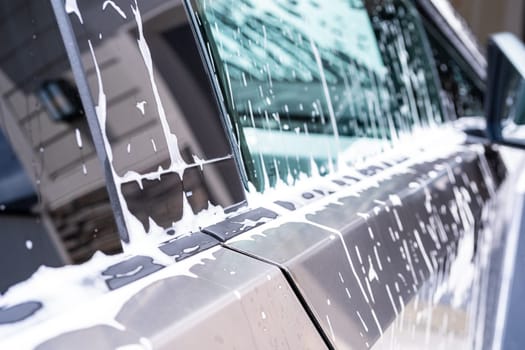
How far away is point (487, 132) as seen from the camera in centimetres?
188

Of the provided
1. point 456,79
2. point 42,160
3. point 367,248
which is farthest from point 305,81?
point 456,79

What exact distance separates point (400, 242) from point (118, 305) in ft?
2.11

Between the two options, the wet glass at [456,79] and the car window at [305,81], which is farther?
the wet glass at [456,79]

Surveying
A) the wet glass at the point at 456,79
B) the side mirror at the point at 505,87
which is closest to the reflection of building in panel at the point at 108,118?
the side mirror at the point at 505,87

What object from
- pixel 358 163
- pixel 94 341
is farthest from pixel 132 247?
pixel 358 163

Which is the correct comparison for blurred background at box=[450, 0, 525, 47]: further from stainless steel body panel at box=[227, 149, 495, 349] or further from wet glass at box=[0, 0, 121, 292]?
wet glass at box=[0, 0, 121, 292]

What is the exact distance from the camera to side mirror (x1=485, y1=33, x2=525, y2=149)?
1.60 meters

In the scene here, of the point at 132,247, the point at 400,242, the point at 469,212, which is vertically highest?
the point at 132,247

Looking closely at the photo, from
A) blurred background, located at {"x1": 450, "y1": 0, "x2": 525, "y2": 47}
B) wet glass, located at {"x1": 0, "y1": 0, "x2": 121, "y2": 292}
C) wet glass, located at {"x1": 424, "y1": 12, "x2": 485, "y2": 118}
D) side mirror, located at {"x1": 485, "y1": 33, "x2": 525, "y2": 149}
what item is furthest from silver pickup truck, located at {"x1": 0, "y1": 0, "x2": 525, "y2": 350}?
blurred background, located at {"x1": 450, "y1": 0, "x2": 525, "y2": 47}

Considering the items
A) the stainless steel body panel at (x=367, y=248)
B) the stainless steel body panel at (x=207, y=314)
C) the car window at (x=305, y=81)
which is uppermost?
the car window at (x=305, y=81)

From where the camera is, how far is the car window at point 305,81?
86 centimetres

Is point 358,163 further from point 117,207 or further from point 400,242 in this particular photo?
point 117,207

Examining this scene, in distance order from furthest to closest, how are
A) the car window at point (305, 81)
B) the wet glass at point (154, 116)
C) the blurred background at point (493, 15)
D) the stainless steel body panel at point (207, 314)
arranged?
1. the blurred background at point (493, 15)
2. the car window at point (305, 81)
3. the wet glass at point (154, 116)
4. the stainless steel body panel at point (207, 314)

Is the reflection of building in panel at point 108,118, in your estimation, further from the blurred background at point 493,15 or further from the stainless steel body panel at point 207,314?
the blurred background at point 493,15
